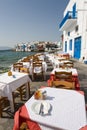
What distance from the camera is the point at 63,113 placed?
2.07 metres

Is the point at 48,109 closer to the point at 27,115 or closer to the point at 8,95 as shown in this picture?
the point at 27,115

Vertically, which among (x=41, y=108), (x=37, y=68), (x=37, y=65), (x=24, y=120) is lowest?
(x=24, y=120)

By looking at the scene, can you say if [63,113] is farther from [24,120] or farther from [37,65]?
[37,65]

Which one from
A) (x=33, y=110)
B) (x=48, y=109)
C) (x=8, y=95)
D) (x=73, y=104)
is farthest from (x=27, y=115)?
(x=8, y=95)

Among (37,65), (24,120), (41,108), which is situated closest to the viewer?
(24,120)

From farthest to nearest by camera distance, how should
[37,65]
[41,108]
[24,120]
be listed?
1. [37,65]
2. [41,108]
3. [24,120]

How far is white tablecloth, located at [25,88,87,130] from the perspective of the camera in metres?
1.84

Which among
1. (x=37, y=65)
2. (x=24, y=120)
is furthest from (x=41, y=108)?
(x=37, y=65)

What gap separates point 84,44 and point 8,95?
461 inches

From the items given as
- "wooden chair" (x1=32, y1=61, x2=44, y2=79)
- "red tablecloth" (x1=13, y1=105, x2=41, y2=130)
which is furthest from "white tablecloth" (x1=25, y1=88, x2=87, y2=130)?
"wooden chair" (x1=32, y1=61, x2=44, y2=79)

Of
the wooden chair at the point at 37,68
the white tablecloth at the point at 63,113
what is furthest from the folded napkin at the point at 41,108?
the wooden chair at the point at 37,68

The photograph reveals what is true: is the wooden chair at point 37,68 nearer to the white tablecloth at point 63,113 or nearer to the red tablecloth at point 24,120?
the white tablecloth at point 63,113

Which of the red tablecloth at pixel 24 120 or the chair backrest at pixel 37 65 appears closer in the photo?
the red tablecloth at pixel 24 120

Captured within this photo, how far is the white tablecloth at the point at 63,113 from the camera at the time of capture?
1838 millimetres
